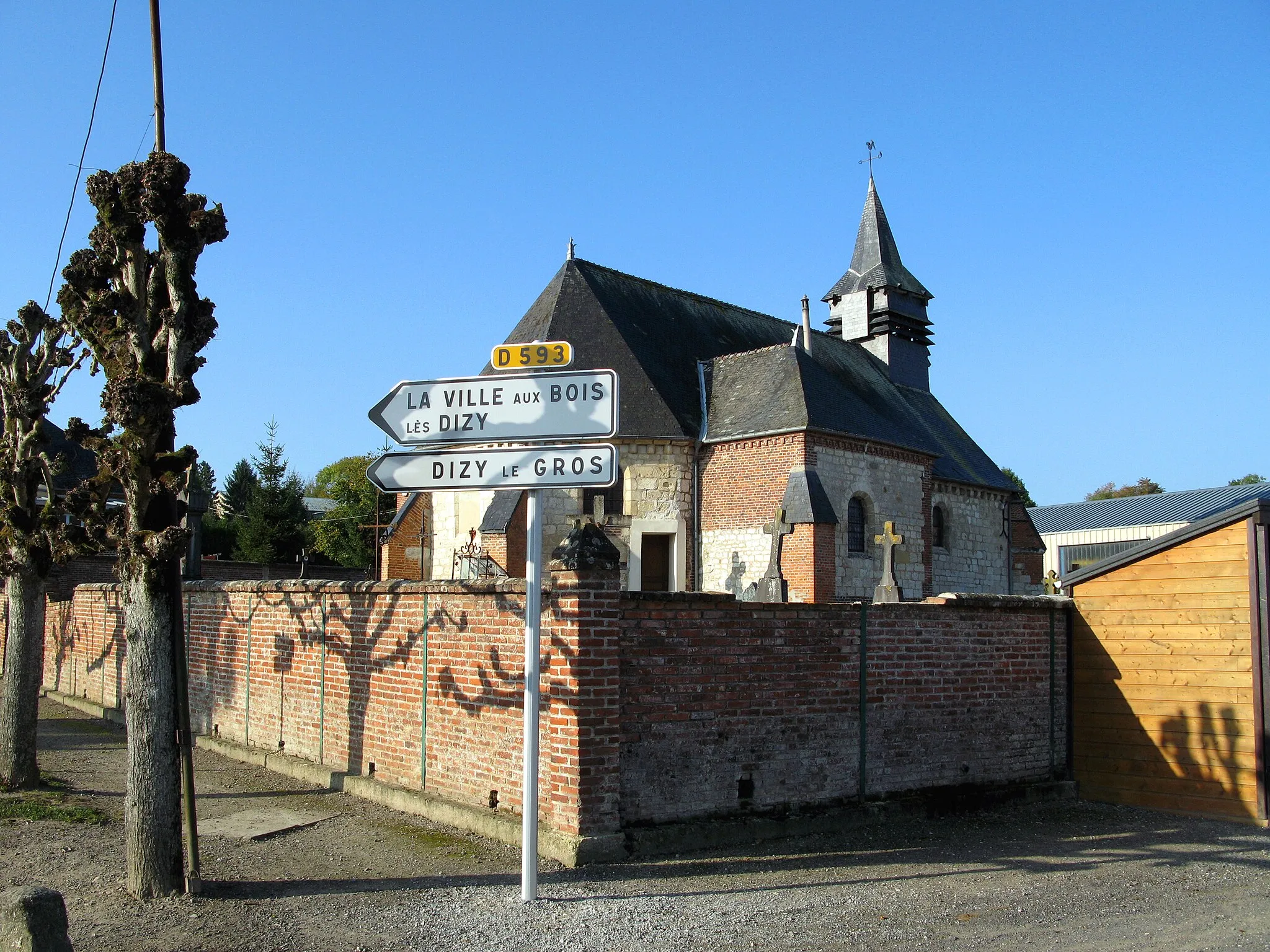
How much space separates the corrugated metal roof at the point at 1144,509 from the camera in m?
44.1

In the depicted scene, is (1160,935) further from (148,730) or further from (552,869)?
(148,730)

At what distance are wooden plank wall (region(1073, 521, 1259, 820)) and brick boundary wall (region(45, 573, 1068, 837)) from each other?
0.33 metres

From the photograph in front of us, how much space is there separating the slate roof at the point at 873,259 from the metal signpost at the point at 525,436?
94.8 ft

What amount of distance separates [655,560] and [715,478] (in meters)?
2.17

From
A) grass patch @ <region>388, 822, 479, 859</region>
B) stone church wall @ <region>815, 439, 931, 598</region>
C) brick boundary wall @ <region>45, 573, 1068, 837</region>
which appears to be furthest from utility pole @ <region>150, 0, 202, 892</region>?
stone church wall @ <region>815, 439, 931, 598</region>

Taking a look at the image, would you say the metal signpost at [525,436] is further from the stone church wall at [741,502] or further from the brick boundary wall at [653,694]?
the stone church wall at [741,502]

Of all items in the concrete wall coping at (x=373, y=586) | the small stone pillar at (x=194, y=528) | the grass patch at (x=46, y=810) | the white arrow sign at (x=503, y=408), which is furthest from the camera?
the small stone pillar at (x=194, y=528)

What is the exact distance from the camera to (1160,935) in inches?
217

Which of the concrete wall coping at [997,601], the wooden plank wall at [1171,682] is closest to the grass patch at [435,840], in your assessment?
the concrete wall coping at [997,601]

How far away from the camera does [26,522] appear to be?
9.49m

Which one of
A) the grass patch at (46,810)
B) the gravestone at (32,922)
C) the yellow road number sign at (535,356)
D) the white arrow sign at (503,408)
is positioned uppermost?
the yellow road number sign at (535,356)

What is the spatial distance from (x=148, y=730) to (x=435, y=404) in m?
2.51

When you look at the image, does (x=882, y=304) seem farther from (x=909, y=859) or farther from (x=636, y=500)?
(x=909, y=859)

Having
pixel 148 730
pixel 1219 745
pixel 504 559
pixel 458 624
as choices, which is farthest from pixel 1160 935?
pixel 504 559
